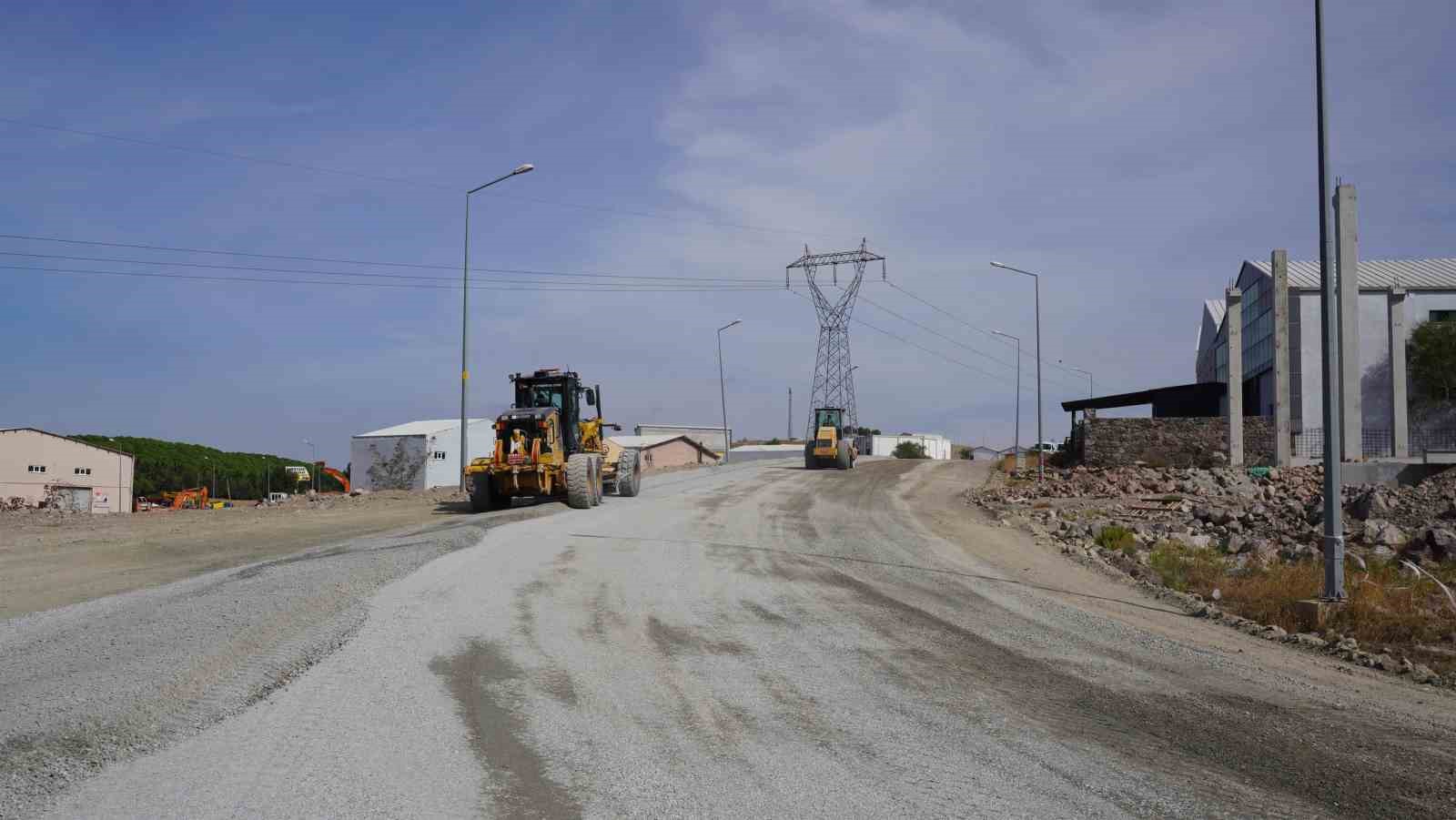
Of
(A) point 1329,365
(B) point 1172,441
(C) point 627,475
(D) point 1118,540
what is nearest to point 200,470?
(C) point 627,475

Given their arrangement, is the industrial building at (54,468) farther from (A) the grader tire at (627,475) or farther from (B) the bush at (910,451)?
(B) the bush at (910,451)

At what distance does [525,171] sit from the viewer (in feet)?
86.8

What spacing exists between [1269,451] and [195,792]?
121ft

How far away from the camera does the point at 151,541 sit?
57.5 feet

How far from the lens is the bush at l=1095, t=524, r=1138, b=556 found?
17375mm

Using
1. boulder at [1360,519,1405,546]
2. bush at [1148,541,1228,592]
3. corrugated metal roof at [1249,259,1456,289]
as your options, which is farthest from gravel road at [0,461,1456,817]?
corrugated metal roof at [1249,259,1456,289]

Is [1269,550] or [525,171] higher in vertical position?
[525,171]

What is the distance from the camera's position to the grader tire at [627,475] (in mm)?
27234

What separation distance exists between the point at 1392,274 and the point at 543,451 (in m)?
40.4

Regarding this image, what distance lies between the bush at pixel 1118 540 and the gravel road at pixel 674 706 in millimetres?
5361

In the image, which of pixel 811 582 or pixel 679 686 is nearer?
pixel 679 686

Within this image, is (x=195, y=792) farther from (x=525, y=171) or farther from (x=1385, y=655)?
(x=525, y=171)

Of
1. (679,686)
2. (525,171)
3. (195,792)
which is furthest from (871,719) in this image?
(525,171)

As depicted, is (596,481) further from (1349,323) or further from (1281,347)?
(1349,323)
